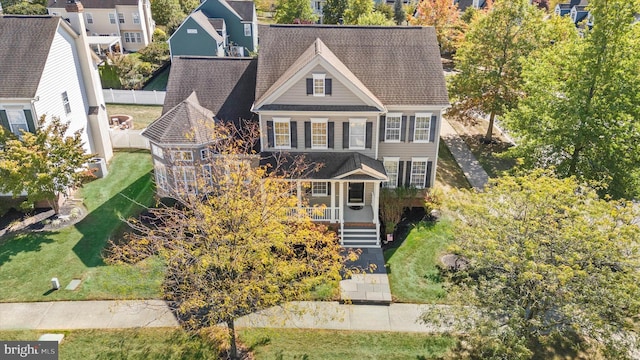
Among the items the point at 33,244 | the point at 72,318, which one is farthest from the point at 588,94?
the point at 33,244

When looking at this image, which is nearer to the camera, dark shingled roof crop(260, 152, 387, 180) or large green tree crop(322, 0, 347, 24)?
dark shingled roof crop(260, 152, 387, 180)

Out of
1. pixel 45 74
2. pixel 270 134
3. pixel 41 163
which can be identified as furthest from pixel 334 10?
pixel 41 163

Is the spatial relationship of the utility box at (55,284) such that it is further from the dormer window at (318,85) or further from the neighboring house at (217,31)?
the neighboring house at (217,31)

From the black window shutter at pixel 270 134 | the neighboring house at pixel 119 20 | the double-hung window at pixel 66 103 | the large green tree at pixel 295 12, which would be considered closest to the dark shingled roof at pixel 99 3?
the neighboring house at pixel 119 20

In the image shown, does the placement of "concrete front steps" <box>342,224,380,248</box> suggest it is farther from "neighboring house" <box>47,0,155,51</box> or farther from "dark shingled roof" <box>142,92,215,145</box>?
"neighboring house" <box>47,0,155,51</box>

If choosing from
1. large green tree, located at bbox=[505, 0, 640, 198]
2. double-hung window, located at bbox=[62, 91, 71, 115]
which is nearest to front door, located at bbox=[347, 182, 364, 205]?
large green tree, located at bbox=[505, 0, 640, 198]

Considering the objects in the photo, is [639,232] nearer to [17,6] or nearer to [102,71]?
[102,71]

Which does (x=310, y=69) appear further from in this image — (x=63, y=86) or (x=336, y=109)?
(x=63, y=86)
